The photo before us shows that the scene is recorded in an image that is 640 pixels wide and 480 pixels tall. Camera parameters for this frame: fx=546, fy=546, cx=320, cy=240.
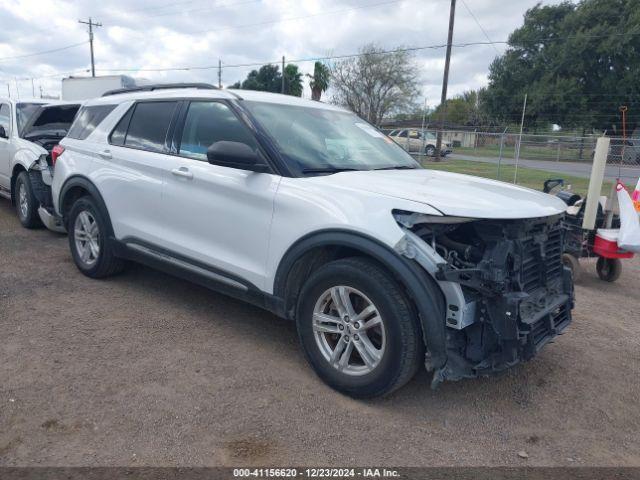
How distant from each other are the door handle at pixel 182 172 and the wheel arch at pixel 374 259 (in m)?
1.14

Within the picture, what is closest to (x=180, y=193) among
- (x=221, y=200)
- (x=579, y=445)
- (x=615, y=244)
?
(x=221, y=200)

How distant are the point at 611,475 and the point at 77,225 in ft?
16.0

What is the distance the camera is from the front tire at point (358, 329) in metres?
3.06

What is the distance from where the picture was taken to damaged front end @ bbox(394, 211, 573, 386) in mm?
2945

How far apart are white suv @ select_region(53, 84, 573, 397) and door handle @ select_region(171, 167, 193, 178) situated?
0.01 metres

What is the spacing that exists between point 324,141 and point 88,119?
284cm

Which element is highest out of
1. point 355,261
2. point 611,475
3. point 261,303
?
point 355,261

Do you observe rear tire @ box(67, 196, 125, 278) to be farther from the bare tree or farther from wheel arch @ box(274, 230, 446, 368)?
the bare tree

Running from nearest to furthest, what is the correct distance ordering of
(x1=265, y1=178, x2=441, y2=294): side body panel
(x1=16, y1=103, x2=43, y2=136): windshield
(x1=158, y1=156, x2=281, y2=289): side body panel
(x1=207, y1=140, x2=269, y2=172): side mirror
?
(x1=265, y1=178, x2=441, y2=294): side body panel, (x1=207, y1=140, x2=269, y2=172): side mirror, (x1=158, y1=156, x2=281, y2=289): side body panel, (x1=16, y1=103, x2=43, y2=136): windshield

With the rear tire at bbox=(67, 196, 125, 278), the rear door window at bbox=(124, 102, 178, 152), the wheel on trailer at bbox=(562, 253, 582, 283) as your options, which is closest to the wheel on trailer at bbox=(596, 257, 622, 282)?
the wheel on trailer at bbox=(562, 253, 582, 283)

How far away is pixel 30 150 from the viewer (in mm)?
7375

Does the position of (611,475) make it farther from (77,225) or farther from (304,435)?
(77,225)

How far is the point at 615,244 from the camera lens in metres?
6.02

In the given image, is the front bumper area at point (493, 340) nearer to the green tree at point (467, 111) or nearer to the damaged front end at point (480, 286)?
the damaged front end at point (480, 286)
